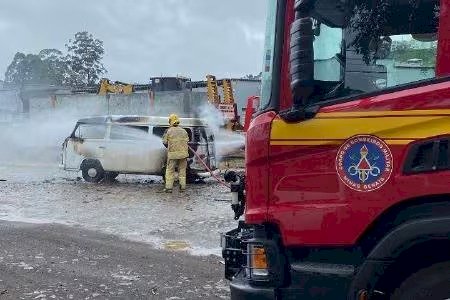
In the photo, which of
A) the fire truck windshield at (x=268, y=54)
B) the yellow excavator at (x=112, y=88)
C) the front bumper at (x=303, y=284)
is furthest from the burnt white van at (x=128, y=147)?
the front bumper at (x=303, y=284)

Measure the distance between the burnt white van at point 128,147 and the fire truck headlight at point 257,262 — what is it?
36.5 feet

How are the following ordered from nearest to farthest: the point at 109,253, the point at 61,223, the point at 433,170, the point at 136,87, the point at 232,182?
1. the point at 433,170
2. the point at 232,182
3. the point at 109,253
4. the point at 61,223
5. the point at 136,87

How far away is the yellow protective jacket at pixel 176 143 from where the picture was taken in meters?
13.5

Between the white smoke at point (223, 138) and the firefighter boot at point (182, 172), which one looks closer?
the firefighter boot at point (182, 172)

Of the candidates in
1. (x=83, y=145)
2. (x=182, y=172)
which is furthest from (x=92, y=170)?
(x=182, y=172)

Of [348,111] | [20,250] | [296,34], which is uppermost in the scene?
[296,34]

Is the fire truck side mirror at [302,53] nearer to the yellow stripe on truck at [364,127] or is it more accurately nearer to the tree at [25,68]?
the yellow stripe on truck at [364,127]

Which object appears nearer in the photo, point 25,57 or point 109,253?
point 109,253

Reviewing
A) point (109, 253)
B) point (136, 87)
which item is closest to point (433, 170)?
point (109, 253)

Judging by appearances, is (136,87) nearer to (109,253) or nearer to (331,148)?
(109,253)

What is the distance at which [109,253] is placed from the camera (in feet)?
24.1

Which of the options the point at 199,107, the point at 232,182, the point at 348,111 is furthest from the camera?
the point at 199,107

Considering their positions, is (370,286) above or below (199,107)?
below

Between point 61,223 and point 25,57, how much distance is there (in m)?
61.0
